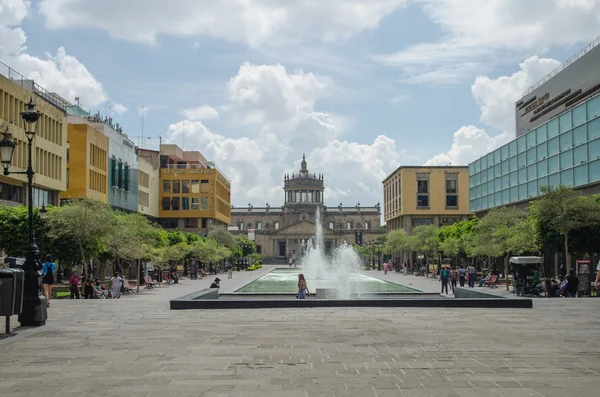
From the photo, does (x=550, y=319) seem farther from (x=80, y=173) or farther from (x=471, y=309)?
(x=80, y=173)

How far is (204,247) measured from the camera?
6325cm

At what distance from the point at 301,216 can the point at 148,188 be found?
89.5 metres

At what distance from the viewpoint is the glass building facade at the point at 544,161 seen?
44.3 meters

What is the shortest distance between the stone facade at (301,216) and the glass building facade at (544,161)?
3491 inches

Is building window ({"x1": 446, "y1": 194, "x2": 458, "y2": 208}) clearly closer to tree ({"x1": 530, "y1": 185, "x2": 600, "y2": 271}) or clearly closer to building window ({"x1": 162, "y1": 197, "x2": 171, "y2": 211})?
building window ({"x1": 162, "y1": 197, "x2": 171, "y2": 211})

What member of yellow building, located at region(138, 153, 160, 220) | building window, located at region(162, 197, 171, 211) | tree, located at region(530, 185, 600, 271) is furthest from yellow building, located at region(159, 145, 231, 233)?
tree, located at region(530, 185, 600, 271)

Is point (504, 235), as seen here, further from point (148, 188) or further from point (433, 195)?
point (433, 195)

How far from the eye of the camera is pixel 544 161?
52.2m

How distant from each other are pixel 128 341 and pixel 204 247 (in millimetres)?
49350

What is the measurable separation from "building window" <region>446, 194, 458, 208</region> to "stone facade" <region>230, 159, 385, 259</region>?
58.3 metres

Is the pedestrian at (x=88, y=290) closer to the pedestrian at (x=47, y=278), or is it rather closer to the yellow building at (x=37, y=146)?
the pedestrian at (x=47, y=278)

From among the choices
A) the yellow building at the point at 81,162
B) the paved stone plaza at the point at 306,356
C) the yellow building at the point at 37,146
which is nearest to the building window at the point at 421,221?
the yellow building at the point at 81,162

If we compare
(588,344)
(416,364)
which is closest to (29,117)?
(416,364)

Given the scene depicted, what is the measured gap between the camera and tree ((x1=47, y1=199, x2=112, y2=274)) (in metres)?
33.2
